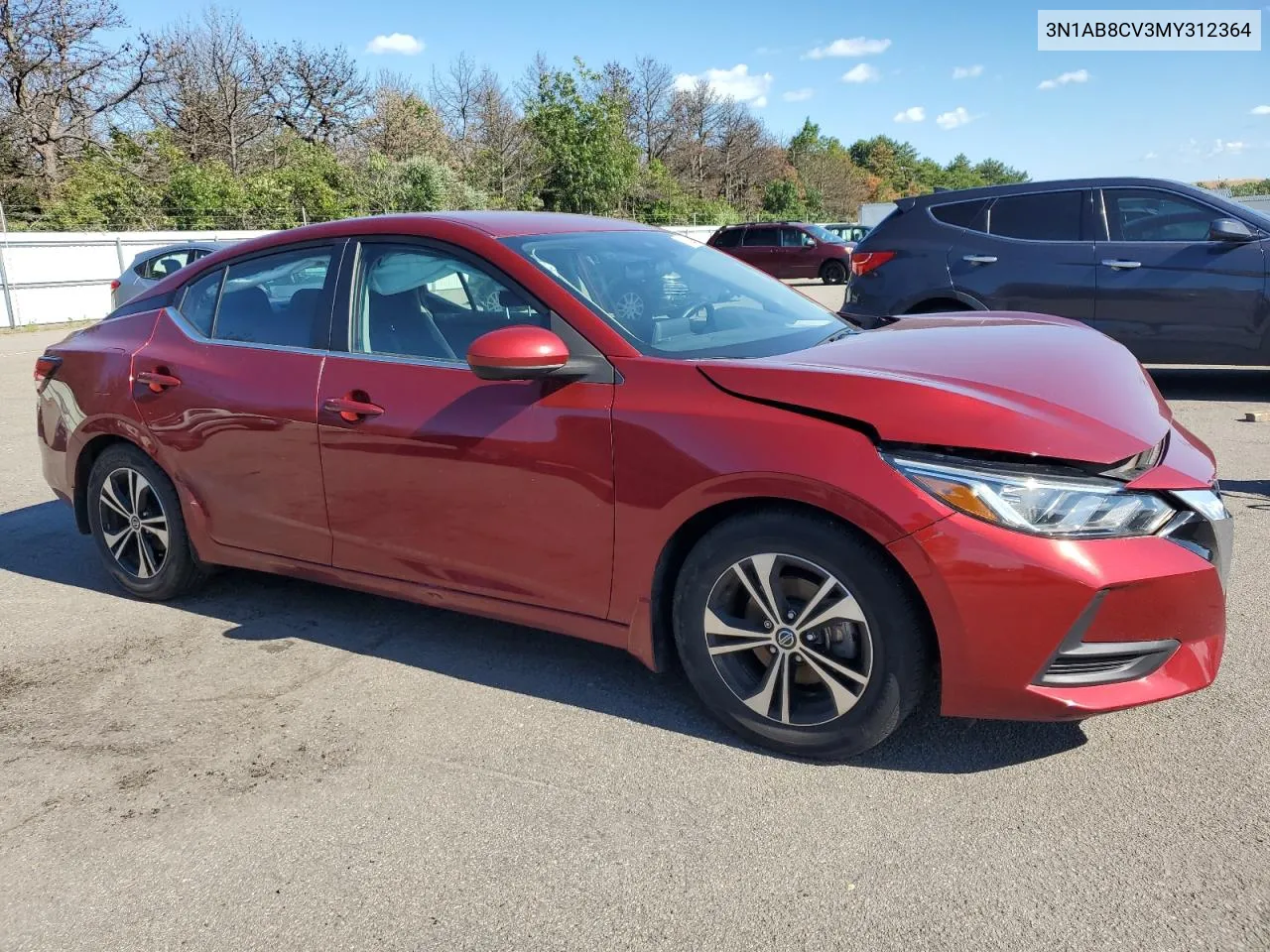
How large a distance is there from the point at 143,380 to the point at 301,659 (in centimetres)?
146

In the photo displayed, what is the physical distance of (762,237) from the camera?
27.5 m

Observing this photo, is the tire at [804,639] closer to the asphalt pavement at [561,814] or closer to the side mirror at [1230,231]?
the asphalt pavement at [561,814]

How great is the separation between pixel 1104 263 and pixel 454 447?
6598 mm

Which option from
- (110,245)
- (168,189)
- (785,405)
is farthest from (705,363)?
(168,189)

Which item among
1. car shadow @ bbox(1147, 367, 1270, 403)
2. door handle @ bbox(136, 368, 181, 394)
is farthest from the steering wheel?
car shadow @ bbox(1147, 367, 1270, 403)

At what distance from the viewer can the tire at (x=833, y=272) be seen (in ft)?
87.8

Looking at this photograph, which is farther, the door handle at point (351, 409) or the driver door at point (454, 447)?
the door handle at point (351, 409)

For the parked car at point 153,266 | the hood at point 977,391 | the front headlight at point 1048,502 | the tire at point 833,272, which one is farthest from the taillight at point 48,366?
the tire at point 833,272

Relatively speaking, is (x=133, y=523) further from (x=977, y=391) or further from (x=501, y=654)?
(x=977, y=391)

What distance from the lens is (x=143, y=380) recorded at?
14.4 feet

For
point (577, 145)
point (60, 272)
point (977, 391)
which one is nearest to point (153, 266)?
point (60, 272)

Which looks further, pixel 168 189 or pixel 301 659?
pixel 168 189

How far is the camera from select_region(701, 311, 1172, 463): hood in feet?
8.88

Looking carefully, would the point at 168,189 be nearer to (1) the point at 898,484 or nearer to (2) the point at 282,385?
(2) the point at 282,385
